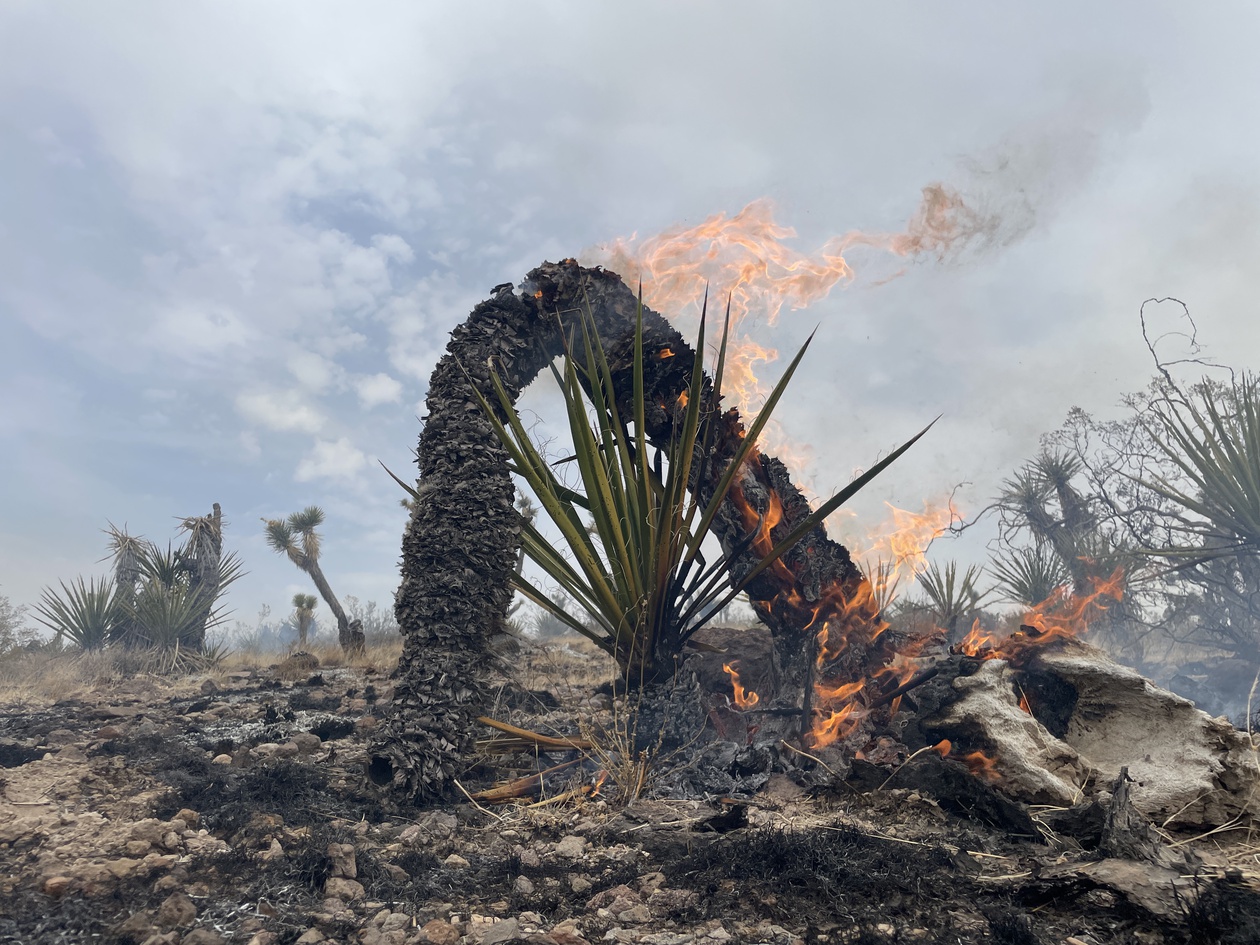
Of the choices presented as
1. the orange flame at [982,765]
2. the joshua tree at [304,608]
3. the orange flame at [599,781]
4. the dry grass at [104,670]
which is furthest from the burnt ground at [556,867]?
the joshua tree at [304,608]

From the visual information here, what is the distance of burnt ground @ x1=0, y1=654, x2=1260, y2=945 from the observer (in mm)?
2354

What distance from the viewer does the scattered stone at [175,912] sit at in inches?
95.2

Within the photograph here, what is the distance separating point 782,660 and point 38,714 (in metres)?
7.36

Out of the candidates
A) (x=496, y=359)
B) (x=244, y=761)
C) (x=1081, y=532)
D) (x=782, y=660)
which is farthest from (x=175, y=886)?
(x=1081, y=532)

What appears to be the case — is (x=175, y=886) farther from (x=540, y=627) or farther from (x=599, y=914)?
(x=540, y=627)

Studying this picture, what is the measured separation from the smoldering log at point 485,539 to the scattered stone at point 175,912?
5.09 ft

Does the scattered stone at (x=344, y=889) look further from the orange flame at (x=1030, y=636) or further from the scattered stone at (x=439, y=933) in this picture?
the orange flame at (x=1030, y=636)

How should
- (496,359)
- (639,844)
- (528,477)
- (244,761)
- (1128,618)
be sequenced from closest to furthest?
(639,844) < (528,477) < (244,761) < (496,359) < (1128,618)

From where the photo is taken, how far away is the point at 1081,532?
1717 centimetres

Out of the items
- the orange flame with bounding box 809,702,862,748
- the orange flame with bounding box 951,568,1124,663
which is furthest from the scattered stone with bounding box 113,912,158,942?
the orange flame with bounding box 951,568,1124,663

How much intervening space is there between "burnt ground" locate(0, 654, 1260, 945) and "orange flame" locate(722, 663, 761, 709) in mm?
1230

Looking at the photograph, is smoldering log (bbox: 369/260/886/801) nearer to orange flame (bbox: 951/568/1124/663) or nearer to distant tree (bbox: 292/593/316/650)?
orange flame (bbox: 951/568/1124/663)

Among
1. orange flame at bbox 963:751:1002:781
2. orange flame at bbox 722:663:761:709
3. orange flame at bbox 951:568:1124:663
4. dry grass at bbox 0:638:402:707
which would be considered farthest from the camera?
dry grass at bbox 0:638:402:707

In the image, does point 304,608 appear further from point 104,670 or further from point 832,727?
point 832,727
